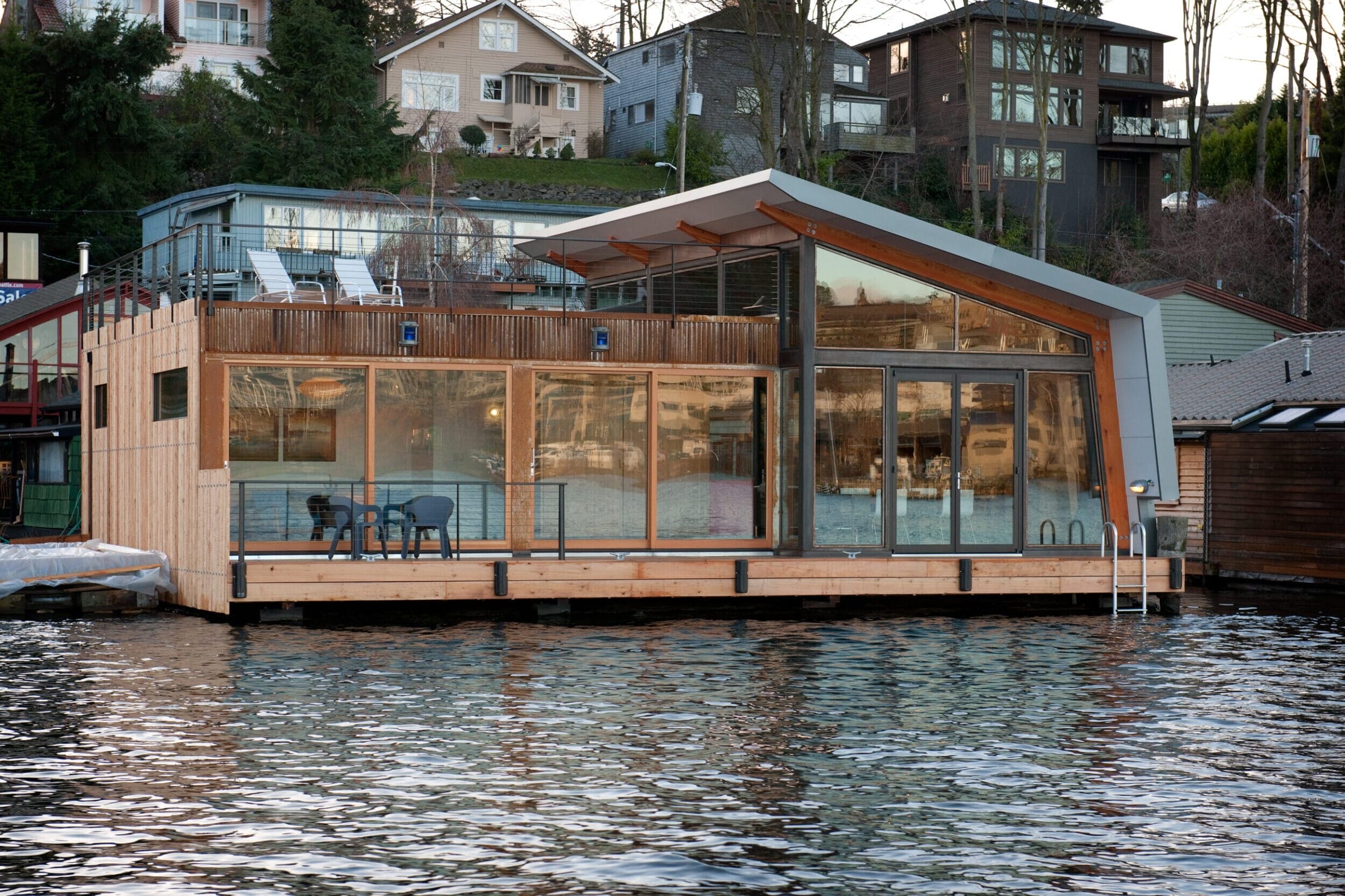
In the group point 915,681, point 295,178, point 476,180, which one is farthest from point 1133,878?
point 476,180

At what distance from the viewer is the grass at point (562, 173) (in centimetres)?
5756

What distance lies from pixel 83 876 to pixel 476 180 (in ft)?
160

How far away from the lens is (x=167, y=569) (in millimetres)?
20453

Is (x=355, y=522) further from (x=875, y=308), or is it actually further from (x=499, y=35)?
(x=499, y=35)

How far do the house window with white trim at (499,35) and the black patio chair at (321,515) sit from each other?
1893 inches

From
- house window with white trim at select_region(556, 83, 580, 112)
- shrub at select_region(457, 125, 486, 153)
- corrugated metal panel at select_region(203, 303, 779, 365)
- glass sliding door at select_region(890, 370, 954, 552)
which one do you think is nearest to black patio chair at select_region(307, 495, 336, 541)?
corrugated metal panel at select_region(203, 303, 779, 365)

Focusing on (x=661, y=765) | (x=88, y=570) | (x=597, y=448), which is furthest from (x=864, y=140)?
(x=661, y=765)

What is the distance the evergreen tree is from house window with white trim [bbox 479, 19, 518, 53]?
1461cm

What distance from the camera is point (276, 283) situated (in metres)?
21.8

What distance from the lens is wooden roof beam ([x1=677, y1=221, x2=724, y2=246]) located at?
892 inches

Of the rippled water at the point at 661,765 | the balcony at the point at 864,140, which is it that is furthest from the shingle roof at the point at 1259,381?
the balcony at the point at 864,140

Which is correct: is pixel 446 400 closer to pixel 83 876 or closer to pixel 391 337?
pixel 391 337

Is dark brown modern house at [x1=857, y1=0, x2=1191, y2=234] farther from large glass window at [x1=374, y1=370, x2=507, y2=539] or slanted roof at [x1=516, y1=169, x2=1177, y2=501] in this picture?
large glass window at [x1=374, y1=370, x2=507, y2=539]

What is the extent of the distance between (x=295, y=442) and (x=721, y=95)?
146ft
